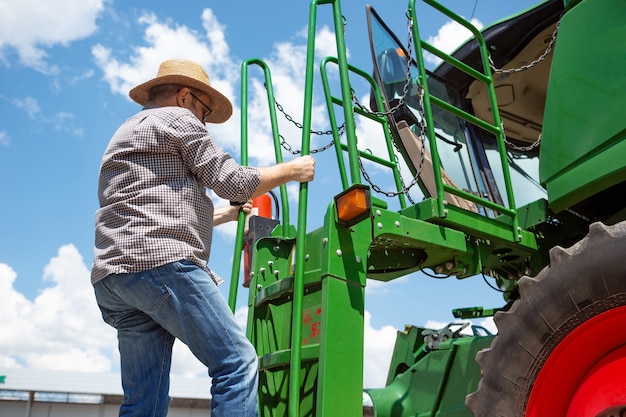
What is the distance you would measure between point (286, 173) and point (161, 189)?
1.75 ft

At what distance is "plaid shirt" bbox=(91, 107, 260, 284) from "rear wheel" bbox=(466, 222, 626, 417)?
1.22 meters

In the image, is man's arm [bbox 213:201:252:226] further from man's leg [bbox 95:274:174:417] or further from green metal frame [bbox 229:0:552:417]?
man's leg [bbox 95:274:174:417]

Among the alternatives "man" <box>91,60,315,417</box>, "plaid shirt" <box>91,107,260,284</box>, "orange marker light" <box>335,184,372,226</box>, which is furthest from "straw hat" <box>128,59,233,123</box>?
"orange marker light" <box>335,184,372,226</box>

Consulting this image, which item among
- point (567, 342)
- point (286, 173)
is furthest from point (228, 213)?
point (567, 342)

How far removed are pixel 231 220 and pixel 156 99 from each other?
2.42 feet

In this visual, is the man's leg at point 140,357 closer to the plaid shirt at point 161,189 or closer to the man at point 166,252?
the man at point 166,252

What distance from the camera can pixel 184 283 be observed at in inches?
92.0

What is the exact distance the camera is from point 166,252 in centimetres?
235

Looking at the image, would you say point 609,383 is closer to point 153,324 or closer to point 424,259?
point 424,259

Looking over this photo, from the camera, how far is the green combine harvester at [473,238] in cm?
253

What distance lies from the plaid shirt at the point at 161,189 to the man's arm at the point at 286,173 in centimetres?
5

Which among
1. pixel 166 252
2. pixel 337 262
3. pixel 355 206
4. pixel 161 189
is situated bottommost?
pixel 166 252

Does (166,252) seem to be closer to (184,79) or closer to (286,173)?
(286,173)

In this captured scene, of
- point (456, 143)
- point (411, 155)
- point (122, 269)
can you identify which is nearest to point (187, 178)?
point (122, 269)
